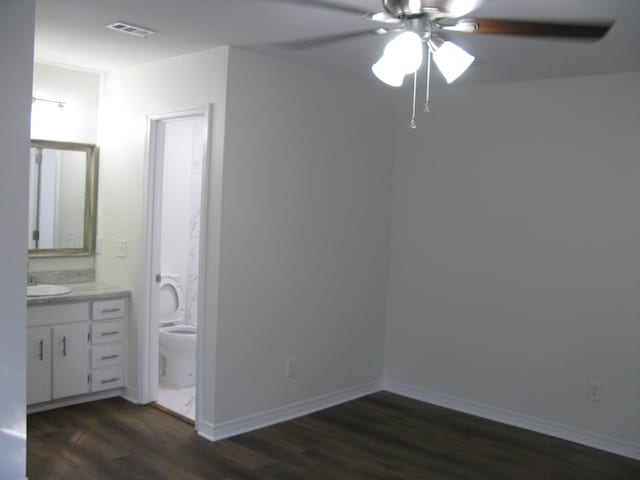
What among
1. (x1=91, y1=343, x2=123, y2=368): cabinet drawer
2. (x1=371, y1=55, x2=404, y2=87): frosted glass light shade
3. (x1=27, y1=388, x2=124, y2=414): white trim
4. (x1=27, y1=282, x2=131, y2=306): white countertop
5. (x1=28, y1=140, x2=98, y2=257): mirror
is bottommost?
(x1=27, y1=388, x2=124, y2=414): white trim

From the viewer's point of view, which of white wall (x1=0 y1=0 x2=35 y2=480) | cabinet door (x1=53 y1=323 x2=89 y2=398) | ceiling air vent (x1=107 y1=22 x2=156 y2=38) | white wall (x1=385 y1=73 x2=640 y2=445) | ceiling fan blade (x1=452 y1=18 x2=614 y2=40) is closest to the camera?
ceiling fan blade (x1=452 y1=18 x2=614 y2=40)

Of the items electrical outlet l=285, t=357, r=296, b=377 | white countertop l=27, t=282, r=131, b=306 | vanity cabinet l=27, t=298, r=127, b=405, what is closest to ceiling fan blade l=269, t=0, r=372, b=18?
electrical outlet l=285, t=357, r=296, b=377

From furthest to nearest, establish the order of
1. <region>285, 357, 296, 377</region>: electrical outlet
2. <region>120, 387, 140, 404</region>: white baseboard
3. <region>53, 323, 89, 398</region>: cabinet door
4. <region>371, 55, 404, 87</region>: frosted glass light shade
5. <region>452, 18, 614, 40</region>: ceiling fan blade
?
<region>120, 387, 140, 404</region>: white baseboard
<region>285, 357, 296, 377</region>: electrical outlet
<region>53, 323, 89, 398</region>: cabinet door
<region>371, 55, 404, 87</region>: frosted glass light shade
<region>452, 18, 614, 40</region>: ceiling fan blade

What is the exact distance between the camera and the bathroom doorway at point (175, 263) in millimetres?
4133

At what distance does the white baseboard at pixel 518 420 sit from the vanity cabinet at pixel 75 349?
2.10 m

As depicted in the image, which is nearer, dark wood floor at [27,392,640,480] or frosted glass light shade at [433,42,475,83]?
frosted glass light shade at [433,42,475,83]

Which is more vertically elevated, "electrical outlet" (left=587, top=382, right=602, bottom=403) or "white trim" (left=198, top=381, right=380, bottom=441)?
"electrical outlet" (left=587, top=382, right=602, bottom=403)

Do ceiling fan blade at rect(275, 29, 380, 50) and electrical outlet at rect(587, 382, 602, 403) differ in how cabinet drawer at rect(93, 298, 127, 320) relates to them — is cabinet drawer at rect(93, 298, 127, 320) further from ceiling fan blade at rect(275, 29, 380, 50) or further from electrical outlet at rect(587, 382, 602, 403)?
electrical outlet at rect(587, 382, 602, 403)

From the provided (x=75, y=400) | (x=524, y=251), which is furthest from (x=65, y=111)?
(x=524, y=251)

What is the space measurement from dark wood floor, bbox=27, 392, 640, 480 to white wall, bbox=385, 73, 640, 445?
1.26 feet

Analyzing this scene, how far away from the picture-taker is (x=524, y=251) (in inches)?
166

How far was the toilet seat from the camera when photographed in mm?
5191

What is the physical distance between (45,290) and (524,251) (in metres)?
3.23

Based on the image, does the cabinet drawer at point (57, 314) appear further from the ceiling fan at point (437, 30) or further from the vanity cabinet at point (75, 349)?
the ceiling fan at point (437, 30)
